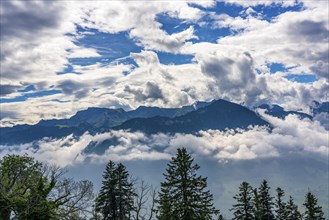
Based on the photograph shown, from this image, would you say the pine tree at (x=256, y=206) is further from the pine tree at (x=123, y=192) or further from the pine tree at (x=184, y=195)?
the pine tree at (x=184, y=195)

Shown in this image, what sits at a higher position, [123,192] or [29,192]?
[123,192]

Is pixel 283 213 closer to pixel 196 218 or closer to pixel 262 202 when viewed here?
pixel 262 202

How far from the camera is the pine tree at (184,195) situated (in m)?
43.0

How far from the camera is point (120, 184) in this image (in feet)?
177

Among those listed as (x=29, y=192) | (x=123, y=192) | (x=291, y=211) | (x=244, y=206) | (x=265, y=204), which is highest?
(x=265, y=204)

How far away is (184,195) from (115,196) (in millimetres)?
13181

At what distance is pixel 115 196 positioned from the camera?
53.4m

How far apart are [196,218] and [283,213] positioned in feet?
121

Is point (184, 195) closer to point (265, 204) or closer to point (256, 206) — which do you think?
point (256, 206)

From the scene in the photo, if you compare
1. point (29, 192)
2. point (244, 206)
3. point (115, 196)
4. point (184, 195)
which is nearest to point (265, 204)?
point (244, 206)

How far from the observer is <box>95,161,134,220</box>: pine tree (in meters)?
52.7

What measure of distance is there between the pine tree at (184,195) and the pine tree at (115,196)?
9.13 m

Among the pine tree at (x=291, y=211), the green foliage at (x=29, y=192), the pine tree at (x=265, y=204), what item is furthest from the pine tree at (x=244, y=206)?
the green foliage at (x=29, y=192)

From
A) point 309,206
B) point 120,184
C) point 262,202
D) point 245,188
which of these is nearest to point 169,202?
point 120,184
